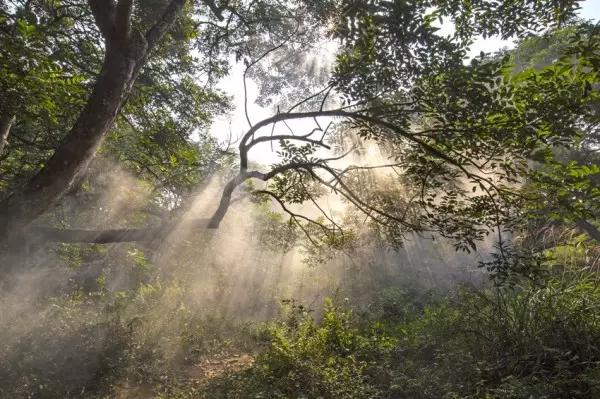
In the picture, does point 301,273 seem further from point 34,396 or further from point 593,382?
point 593,382

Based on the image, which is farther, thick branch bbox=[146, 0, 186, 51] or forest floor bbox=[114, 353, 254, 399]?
forest floor bbox=[114, 353, 254, 399]

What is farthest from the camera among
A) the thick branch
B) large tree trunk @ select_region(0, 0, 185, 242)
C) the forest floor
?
the forest floor

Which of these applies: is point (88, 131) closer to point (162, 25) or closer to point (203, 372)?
point (162, 25)

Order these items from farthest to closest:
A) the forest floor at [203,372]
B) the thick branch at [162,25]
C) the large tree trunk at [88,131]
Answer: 1. the forest floor at [203,372]
2. the thick branch at [162,25]
3. the large tree trunk at [88,131]

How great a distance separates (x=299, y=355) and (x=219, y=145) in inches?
541

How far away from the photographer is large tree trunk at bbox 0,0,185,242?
12.8 ft

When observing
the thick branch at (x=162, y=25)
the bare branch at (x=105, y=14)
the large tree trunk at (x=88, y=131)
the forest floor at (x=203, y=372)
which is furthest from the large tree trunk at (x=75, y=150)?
the forest floor at (x=203, y=372)

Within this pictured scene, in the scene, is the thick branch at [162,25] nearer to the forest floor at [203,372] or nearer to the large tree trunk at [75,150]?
the large tree trunk at [75,150]

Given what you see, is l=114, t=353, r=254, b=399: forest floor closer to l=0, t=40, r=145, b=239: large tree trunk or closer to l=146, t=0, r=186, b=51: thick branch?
l=0, t=40, r=145, b=239: large tree trunk

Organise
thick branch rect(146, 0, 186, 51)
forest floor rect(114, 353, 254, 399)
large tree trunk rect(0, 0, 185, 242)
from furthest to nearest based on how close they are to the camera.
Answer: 1. forest floor rect(114, 353, 254, 399)
2. thick branch rect(146, 0, 186, 51)
3. large tree trunk rect(0, 0, 185, 242)

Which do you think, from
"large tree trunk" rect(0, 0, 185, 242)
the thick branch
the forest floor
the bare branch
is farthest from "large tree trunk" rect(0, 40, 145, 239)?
the forest floor

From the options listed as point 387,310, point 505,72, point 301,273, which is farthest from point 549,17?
point 301,273

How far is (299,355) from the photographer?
755cm

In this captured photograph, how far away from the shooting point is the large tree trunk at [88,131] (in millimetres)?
3902
